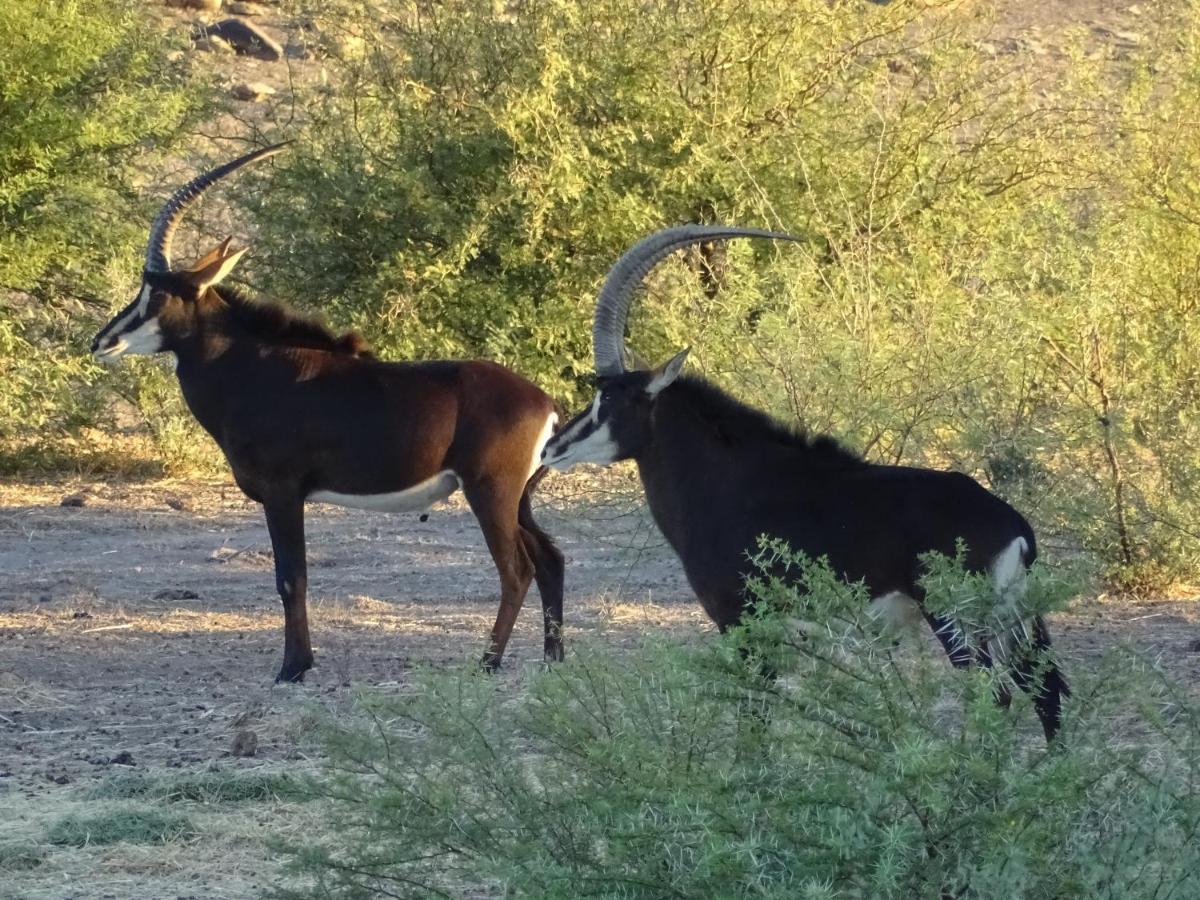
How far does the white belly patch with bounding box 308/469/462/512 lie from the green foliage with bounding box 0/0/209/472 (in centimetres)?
696

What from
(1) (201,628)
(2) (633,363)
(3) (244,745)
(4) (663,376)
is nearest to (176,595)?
(1) (201,628)

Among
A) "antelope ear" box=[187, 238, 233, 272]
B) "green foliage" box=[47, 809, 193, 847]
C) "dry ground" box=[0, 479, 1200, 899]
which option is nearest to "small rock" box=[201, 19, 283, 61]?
"dry ground" box=[0, 479, 1200, 899]

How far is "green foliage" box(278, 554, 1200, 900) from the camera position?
360 cm

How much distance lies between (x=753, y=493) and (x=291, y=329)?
361 cm

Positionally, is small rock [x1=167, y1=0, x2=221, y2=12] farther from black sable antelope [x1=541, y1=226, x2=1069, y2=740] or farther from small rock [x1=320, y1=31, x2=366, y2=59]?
black sable antelope [x1=541, y1=226, x2=1069, y2=740]

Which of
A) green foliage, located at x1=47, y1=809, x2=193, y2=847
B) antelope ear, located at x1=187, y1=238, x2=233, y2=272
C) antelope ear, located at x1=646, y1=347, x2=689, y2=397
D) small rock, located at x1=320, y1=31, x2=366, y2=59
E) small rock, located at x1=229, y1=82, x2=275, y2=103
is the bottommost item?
green foliage, located at x1=47, y1=809, x2=193, y2=847

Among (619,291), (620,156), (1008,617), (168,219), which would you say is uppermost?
(620,156)

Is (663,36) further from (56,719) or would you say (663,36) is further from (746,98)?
(56,719)

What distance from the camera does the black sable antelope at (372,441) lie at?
8.94m

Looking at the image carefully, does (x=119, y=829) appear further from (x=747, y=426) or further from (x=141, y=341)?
(x=141, y=341)

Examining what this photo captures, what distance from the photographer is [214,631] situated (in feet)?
32.7

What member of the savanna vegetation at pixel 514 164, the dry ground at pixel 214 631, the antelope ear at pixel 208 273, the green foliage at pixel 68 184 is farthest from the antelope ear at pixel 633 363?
the green foliage at pixel 68 184

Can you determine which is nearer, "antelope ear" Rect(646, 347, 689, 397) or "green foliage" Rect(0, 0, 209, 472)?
"antelope ear" Rect(646, 347, 689, 397)

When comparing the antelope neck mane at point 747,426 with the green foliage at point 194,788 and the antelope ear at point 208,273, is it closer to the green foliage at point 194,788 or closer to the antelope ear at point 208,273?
the green foliage at point 194,788
